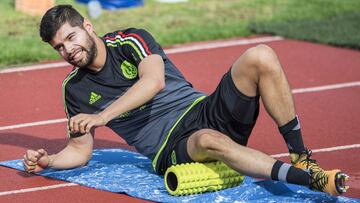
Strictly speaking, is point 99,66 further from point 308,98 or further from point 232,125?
point 308,98

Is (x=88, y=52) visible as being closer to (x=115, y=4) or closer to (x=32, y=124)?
(x=32, y=124)

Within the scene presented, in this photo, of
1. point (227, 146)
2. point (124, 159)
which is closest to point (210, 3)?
point (124, 159)

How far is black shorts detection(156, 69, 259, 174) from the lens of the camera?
649cm

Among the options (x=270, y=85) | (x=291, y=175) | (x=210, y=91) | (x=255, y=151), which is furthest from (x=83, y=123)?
(x=210, y=91)

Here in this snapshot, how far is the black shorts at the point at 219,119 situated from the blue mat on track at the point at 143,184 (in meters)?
0.22

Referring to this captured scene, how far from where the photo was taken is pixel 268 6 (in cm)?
1306

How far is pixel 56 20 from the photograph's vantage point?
661 centimetres

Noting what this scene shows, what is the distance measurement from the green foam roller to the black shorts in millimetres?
139

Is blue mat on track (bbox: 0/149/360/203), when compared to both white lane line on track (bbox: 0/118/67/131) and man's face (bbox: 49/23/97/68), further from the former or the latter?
white lane line on track (bbox: 0/118/67/131)

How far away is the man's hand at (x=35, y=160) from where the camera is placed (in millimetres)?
6777

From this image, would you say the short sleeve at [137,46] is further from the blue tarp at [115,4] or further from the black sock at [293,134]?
the blue tarp at [115,4]

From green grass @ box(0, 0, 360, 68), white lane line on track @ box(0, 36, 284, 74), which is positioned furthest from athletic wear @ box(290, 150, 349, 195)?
green grass @ box(0, 0, 360, 68)

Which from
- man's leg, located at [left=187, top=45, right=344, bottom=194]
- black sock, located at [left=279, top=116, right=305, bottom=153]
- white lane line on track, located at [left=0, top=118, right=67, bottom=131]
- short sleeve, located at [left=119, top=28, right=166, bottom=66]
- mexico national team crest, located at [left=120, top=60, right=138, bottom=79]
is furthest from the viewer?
white lane line on track, located at [left=0, top=118, right=67, bottom=131]

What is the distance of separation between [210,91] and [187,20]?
9.87 feet
